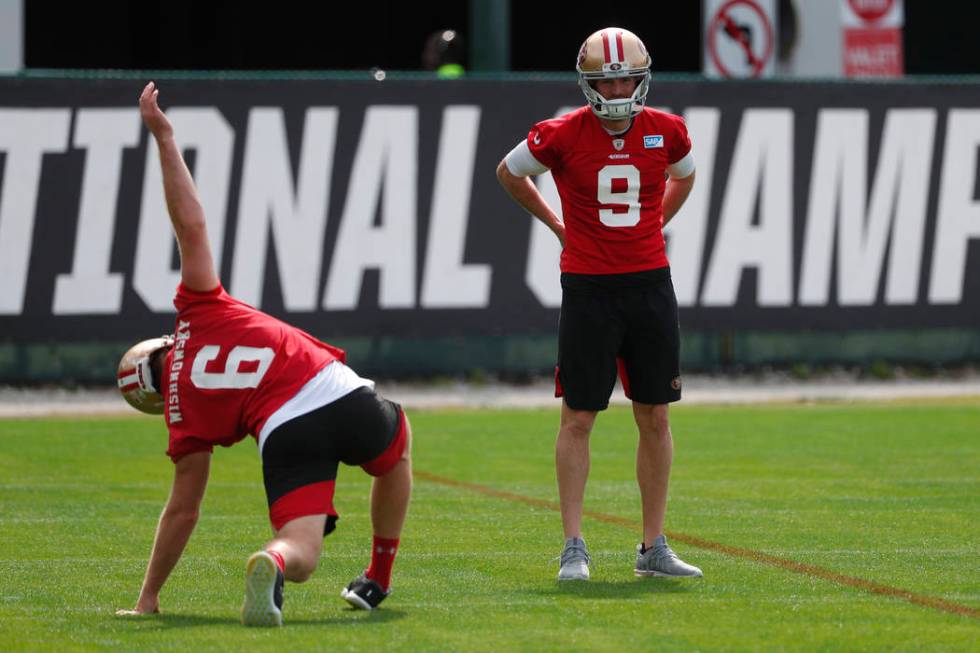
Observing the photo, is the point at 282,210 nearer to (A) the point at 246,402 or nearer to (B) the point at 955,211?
(B) the point at 955,211

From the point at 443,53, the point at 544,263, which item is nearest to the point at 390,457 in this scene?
the point at 544,263

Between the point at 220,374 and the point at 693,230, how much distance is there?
34.9 ft

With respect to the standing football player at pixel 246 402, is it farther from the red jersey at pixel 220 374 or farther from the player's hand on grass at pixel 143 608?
the player's hand on grass at pixel 143 608

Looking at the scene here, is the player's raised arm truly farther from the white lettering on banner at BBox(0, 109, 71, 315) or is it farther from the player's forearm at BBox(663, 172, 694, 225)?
the white lettering on banner at BBox(0, 109, 71, 315)

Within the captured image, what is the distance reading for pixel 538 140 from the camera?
7.86m

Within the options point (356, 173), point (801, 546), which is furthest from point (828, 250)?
point (801, 546)

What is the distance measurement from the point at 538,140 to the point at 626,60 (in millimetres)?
513

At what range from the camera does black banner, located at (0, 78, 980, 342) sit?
51.1 feet

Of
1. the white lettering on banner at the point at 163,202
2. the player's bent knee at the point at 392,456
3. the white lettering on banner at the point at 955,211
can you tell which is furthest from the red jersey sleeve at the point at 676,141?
the white lettering on banner at the point at 955,211

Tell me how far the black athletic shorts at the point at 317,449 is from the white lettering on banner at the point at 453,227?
380 inches

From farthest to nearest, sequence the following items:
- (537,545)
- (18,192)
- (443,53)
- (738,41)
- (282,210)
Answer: (738,41)
(443,53)
(282,210)
(18,192)
(537,545)

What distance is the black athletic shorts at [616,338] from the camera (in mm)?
7766

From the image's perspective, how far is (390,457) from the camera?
21.7 feet

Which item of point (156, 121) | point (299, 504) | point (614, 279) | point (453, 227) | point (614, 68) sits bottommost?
point (453, 227)
